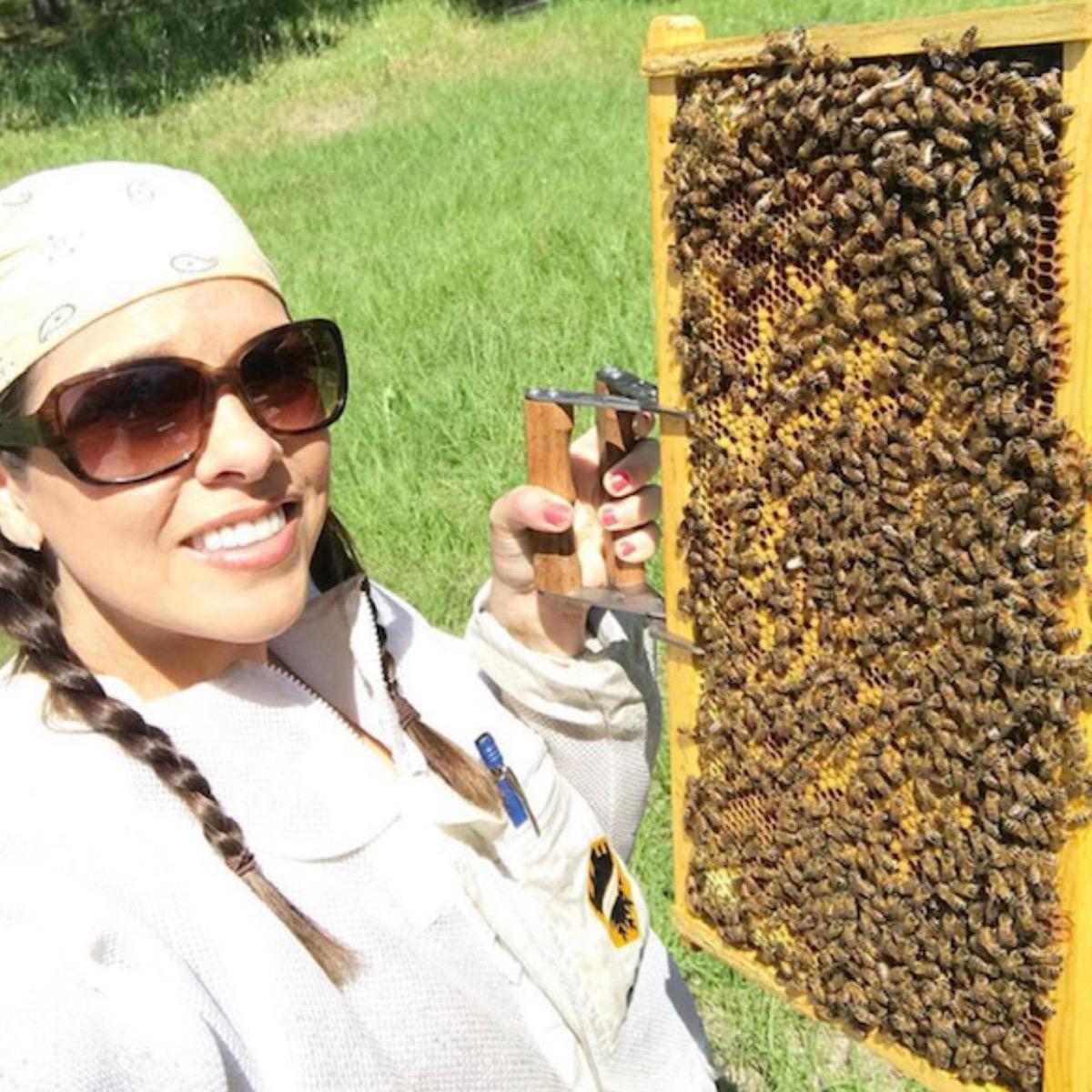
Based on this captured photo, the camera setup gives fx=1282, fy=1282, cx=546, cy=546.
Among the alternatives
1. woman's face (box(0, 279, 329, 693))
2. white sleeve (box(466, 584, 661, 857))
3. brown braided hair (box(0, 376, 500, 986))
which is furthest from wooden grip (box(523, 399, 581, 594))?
brown braided hair (box(0, 376, 500, 986))

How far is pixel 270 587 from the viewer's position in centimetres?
184

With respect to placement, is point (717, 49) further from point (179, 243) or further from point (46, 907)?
point (46, 907)

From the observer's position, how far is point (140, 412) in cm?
171

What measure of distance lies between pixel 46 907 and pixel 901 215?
1.42 metres

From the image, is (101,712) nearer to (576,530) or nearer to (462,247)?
(576,530)

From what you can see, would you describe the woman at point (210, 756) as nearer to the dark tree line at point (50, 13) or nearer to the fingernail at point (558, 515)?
the fingernail at point (558, 515)

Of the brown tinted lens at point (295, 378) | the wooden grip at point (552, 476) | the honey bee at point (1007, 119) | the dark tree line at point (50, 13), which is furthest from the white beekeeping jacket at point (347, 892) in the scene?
the dark tree line at point (50, 13)

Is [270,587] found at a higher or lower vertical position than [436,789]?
higher

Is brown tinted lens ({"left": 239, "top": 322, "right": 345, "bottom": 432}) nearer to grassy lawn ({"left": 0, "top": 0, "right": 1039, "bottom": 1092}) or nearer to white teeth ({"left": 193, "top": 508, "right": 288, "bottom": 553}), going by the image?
white teeth ({"left": 193, "top": 508, "right": 288, "bottom": 553})

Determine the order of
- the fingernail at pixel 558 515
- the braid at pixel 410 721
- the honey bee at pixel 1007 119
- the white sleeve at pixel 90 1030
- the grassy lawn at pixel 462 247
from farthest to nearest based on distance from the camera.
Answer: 1. the grassy lawn at pixel 462 247
2. the fingernail at pixel 558 515
3. the braid at pixel 410 721
4. the honey bee at pixel 1007 119
5. the white sleeve at pixel 90 1030

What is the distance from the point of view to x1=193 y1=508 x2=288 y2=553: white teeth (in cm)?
180

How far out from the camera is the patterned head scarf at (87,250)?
1688 millimetres

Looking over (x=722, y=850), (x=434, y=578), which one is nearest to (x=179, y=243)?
(x=722, y=850)

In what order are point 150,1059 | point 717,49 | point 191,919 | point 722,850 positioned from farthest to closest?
point 722,850
point 717,49
point 191,919
point 150,1059
